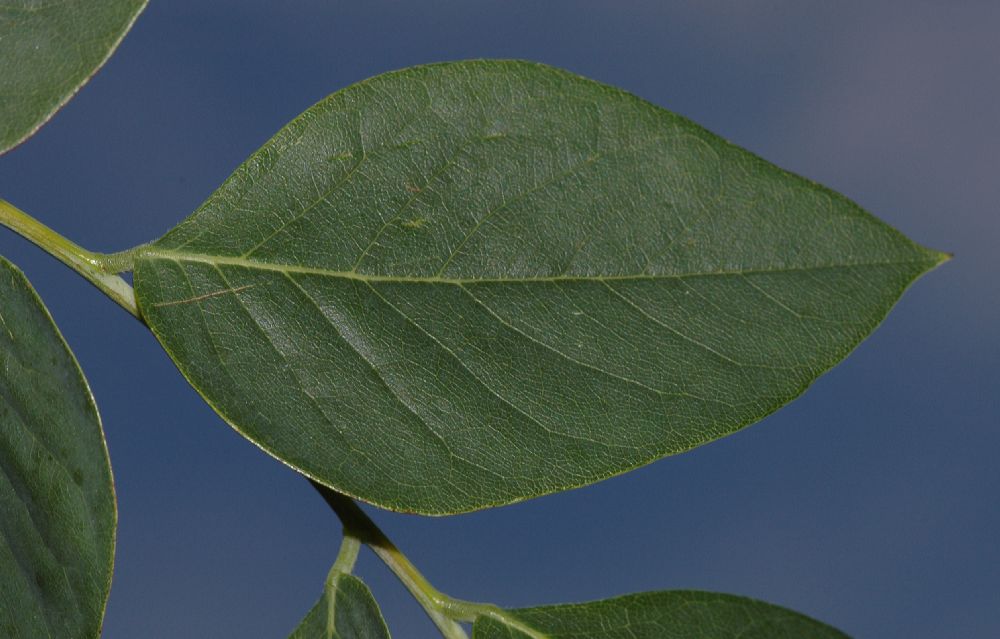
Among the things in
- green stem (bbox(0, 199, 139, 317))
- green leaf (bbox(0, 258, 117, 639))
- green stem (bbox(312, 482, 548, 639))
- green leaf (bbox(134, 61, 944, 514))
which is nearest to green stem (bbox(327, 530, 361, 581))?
green stem (bbox(312, 482, 548, 639))

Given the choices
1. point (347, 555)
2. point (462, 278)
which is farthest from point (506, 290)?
point (347, 555)

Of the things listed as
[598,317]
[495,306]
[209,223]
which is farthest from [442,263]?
[209,223]

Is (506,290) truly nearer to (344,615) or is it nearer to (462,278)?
(462,278)

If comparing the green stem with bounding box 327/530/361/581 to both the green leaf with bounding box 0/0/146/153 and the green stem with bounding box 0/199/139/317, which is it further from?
the green leaf with bounding box 0/0/146/153

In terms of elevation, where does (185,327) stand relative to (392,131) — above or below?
below

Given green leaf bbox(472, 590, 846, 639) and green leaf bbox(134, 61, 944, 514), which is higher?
green leaf bbox(134, 61, 944, 514)

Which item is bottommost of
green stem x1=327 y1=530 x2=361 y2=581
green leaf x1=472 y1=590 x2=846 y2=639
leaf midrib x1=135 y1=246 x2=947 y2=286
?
green stem x1=327 y1=530 x2=361 y2=581

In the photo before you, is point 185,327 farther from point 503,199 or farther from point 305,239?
point 503,199
